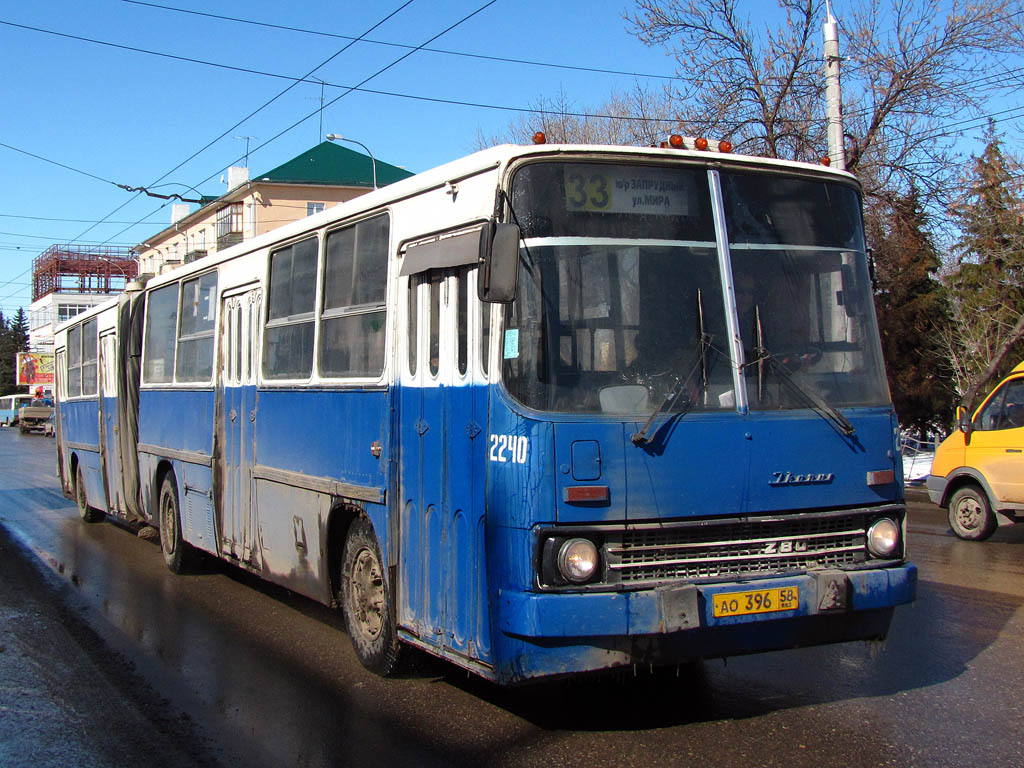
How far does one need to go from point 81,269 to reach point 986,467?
82425mm

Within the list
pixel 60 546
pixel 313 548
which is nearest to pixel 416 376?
pixel 313 548

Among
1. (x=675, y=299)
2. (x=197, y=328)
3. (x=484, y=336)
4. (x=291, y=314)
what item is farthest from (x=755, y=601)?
(x=197, y=328)

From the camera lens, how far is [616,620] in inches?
182

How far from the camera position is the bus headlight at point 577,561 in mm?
4676

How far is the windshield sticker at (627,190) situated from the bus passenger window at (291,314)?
2.76 metres

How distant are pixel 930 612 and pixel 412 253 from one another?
4.96m

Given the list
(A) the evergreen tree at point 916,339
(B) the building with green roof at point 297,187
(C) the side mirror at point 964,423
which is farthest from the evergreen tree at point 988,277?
(B) the building with green roof at point 297,187

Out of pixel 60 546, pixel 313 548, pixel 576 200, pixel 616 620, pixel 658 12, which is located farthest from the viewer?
pixel 658 12

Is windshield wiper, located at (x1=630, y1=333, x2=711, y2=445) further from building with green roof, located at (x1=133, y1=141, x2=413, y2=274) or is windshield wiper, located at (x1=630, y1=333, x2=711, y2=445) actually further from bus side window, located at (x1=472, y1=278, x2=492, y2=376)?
building with green roof, located at (x1=133, y1=141, x2=413, y2=274)

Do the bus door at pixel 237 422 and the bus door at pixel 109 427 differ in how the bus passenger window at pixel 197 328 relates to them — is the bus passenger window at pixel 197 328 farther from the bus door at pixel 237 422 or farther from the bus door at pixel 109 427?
the bus door at pixel 109 427

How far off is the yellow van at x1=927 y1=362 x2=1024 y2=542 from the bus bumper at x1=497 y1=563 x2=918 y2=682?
7.47 meters

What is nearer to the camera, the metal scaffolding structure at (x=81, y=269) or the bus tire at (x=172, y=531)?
the bus tire at (x=172, y=531)

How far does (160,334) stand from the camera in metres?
11.2

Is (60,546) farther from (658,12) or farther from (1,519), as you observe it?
(658,12)
